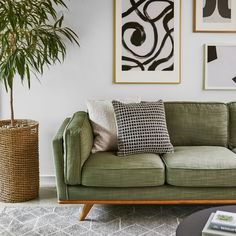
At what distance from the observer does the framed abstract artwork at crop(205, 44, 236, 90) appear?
11.9ft

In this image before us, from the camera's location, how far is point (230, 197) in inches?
111

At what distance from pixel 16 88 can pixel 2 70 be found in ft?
2.13

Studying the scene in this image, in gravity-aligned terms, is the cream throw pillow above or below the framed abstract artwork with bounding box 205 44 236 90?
below

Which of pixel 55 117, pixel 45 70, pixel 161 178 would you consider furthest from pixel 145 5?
pixel 161 178

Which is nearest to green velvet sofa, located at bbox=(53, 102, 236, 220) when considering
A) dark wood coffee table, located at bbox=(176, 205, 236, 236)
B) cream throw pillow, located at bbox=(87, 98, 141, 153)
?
cream throw pillow, located at bbox=(87, 98, 141, 153)

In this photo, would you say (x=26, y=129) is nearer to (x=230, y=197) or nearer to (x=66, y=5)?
(x=66, y=5)

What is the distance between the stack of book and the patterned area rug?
0.86m

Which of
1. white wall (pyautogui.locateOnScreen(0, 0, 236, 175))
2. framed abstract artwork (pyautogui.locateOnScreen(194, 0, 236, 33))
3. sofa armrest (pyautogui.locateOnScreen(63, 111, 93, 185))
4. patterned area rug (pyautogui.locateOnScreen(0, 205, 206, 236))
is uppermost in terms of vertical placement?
framed abstract artwork (pyautogui.locateOnScreen(194, 0, 236, 33))

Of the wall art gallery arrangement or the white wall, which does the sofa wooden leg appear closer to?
the white wall

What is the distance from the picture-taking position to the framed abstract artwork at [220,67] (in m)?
3.64

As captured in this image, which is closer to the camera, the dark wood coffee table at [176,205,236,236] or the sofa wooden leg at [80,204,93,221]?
the dark wood coffee table at [176,205,236,236]

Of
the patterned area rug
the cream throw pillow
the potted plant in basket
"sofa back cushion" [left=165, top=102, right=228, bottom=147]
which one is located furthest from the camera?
"sofa back cushion" [left=165, top=102, right=228, bottom=147]

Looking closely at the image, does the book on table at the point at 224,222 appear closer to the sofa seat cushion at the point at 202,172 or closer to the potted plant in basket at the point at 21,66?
the sofa seat cushion at the point at 202,172

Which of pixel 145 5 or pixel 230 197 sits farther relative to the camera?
pixel 145 5
